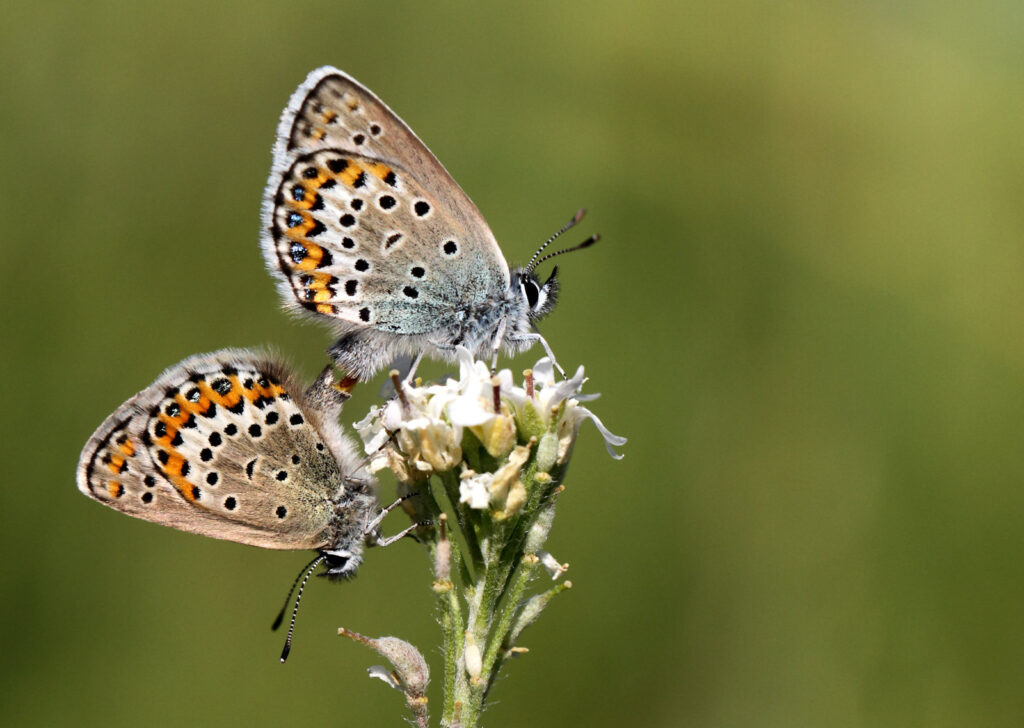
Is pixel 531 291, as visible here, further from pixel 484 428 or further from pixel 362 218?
pixel 484 428

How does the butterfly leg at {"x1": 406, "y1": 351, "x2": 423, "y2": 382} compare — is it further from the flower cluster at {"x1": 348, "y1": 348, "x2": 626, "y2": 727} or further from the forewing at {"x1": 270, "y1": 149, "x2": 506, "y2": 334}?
the flower cluster at {"x1": 348, "y1": 348, "x2": 626, "y2": 727}

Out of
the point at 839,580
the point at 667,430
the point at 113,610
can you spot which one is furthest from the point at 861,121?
the point at 113,610

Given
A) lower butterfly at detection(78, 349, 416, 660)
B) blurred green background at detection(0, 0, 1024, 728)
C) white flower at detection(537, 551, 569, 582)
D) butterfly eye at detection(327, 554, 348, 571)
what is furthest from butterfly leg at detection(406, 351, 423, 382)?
blurred green background at detection(0, 0, 1024, 728)

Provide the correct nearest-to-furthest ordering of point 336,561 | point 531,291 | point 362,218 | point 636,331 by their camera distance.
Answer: point 336,561 < point 362,218 < point 531,291 < point 636,331

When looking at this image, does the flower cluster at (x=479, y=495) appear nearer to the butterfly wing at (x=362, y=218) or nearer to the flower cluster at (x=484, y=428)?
the flower cluster at (x=484, y=428)

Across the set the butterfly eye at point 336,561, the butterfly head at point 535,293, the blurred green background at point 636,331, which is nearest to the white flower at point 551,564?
the butterfly eye at point 336,561

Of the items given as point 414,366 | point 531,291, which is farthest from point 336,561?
point 531,291
